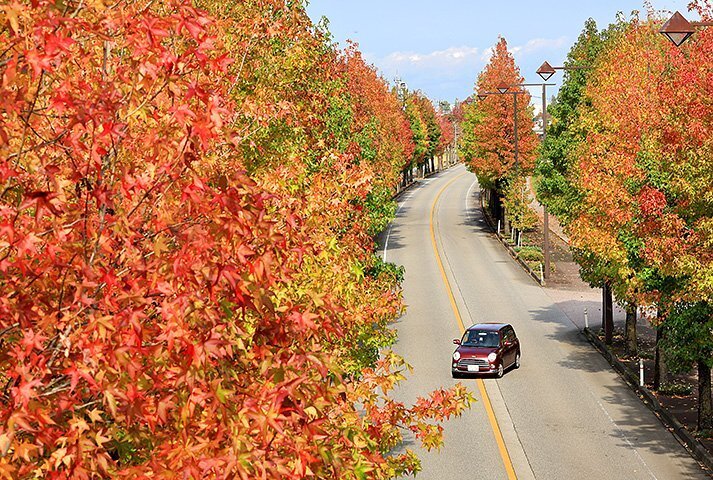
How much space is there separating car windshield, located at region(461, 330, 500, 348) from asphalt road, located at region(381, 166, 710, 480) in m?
1.21

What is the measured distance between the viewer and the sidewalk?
81.9ft

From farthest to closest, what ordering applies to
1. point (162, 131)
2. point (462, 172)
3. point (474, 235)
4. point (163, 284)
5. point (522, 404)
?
1. point (462, 172)
2. point (474, 235)
3. point (522, 404)
4. point (162, 131)
5. point (163, 284)

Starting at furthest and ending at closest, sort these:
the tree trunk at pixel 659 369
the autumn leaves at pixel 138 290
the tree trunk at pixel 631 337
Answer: the tree trunk at pixel 631 337 < the tree trunk at pixel 659 369 < the autumn leaves at pixel 138 290

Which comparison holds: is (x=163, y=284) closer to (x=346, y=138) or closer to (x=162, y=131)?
(x=162, y=131)

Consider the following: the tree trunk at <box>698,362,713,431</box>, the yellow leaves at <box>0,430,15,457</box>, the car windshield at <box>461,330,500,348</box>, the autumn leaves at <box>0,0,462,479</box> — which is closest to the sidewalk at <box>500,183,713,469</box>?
the tree trunk at <box>698,362,713,431</box>

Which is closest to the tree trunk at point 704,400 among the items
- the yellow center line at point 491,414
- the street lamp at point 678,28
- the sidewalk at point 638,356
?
the sidewalk at point 638,356

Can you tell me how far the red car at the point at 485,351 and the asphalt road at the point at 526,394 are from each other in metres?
0.47

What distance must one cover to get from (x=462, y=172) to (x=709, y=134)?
12242 centimetres

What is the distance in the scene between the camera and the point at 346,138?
1163 inches

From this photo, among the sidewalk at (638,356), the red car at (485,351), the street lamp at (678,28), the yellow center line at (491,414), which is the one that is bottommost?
the sidewalk at (638,356)

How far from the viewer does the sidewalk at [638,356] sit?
81.9 feet

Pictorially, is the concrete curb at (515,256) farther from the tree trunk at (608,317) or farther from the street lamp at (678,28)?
the street lamp at (678,28)

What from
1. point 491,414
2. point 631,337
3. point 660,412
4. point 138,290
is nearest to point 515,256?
point 631,337

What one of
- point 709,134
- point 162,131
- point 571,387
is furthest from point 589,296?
point 162,131
